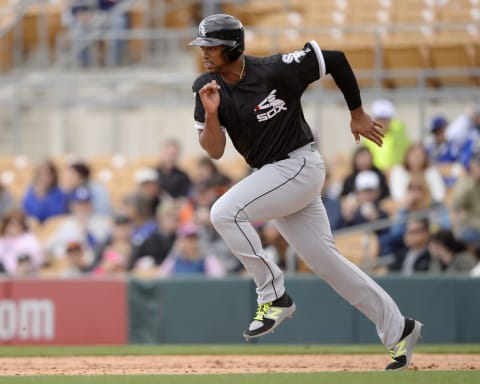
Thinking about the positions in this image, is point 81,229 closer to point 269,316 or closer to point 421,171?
point 421,171

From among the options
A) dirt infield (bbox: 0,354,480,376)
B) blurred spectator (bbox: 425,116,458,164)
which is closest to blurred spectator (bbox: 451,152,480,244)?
blurred spectator (bbox: 425,116,458,164)

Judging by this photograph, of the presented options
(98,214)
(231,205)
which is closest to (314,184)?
(231,205)

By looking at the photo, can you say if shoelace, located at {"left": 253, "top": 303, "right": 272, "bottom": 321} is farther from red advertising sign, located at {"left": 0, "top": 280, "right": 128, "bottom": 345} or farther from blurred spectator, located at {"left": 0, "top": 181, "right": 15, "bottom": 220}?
blurred spectator, located at {"left": 0, "top": 181, "right": 15, "bottom": 220}

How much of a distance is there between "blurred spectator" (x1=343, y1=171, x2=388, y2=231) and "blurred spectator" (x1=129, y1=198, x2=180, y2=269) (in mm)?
1798

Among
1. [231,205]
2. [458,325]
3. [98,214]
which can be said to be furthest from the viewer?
[98,214]

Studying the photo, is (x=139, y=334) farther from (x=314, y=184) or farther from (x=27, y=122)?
(x=27, y=122)

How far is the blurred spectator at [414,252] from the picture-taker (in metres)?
11.1

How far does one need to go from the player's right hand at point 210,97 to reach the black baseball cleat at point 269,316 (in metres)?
1.19

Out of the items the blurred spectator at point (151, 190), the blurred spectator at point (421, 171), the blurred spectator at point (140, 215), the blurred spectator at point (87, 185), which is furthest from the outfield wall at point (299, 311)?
the blurred spectator at point (87, 185)

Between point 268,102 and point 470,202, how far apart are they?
510 cm

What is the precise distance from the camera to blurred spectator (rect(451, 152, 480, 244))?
11414 millimetres

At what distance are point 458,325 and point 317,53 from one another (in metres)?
4.76

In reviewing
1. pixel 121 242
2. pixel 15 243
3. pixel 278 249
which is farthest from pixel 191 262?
pixel 15 243

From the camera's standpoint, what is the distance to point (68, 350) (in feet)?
32.9
